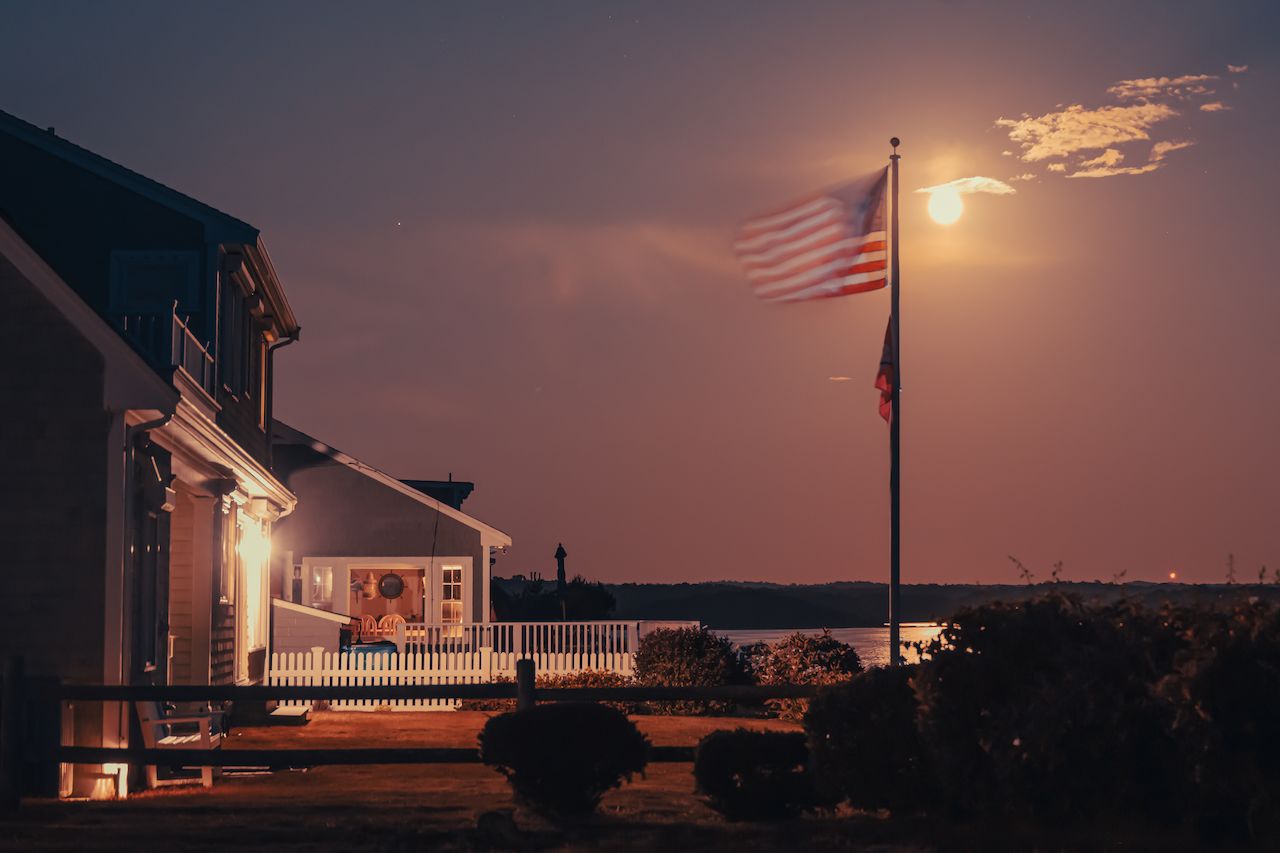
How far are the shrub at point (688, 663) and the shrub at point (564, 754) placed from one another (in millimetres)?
17679

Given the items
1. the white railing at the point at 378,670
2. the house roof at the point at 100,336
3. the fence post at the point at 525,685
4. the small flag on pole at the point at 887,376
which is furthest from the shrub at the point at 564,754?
the white railing at the point at 378,670

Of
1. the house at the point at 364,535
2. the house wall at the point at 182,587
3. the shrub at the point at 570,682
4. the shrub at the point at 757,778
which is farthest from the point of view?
the house at the point at 364,535

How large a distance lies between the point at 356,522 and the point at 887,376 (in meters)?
19.5

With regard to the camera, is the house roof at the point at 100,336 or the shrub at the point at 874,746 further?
the house roof at the point at 100,336

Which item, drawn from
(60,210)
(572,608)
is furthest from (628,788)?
(572,608)

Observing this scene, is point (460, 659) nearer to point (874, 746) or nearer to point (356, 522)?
point (356, 522)

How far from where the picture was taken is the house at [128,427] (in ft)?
49.7

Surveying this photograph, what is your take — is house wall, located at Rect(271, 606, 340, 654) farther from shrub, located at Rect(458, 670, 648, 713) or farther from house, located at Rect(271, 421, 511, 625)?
house, located at Rect(271, 421, 511, 625)

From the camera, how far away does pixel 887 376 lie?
24.0 m

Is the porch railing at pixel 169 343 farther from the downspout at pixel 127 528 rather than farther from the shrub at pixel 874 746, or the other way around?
the shrub at pixel 874 746

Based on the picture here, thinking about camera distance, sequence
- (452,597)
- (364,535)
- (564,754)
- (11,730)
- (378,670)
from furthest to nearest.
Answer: (452,597) → (364,535) → (378,670) → (11,730) → (564,754)

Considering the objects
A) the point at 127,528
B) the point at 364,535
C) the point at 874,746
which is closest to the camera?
the point at 874,746

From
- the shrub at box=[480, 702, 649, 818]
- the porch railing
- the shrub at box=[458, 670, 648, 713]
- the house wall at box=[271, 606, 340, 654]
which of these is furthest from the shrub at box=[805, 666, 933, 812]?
the house wall at box=[271, 606, 340, 654]

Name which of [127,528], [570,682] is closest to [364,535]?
[570,682]
